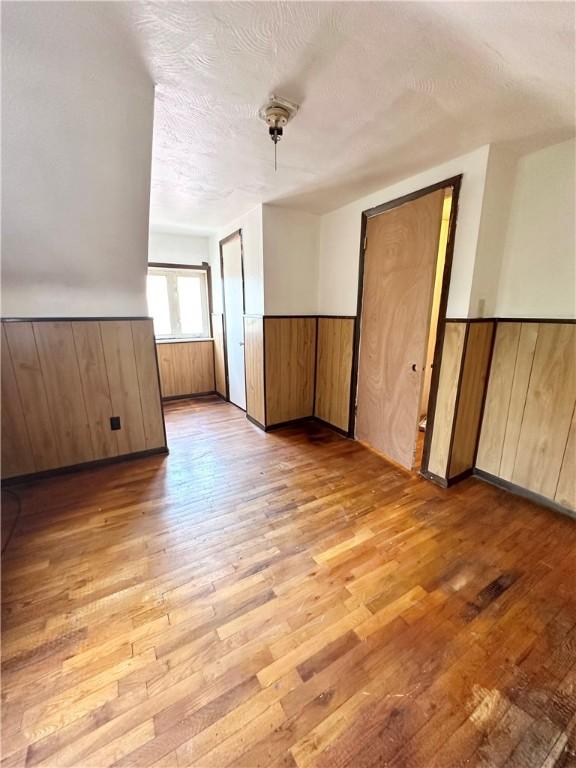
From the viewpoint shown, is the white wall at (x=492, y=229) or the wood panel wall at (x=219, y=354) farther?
the wood panel wall at (x=219, y=354)

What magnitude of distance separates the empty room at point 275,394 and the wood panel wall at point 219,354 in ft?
3.86

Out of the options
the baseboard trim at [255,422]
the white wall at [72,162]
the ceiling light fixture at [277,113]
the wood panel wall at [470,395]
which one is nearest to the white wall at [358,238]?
the wood panel wall at [470,395]

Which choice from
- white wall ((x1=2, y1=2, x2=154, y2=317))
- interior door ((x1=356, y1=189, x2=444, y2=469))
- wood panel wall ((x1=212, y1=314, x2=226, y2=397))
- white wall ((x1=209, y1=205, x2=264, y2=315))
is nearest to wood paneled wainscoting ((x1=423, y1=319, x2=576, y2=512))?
interior door ((x1=356, y1=189, x2=444, y2=469))

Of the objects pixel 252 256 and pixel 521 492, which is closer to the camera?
pixel 521 492

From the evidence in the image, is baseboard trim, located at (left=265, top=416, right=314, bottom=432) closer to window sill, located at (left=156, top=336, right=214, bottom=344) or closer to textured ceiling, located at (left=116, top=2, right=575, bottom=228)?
window sill, located at (left=156, top=336, right=214, bottom=344)

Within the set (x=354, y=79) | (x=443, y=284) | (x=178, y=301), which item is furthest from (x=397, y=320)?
(x=178, y=301)

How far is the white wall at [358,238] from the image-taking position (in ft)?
6.47

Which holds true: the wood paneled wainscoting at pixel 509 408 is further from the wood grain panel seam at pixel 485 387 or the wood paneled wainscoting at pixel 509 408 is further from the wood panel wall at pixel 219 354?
the wood panel wall at pixel 219 354

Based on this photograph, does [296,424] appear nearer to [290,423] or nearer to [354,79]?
[290,423]

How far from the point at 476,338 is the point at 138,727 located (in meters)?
2.67

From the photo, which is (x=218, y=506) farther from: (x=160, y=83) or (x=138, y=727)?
(x=160, y=83)

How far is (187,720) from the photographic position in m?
1.03

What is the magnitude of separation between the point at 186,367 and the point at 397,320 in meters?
3.22

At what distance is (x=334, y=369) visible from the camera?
11.1 feet
